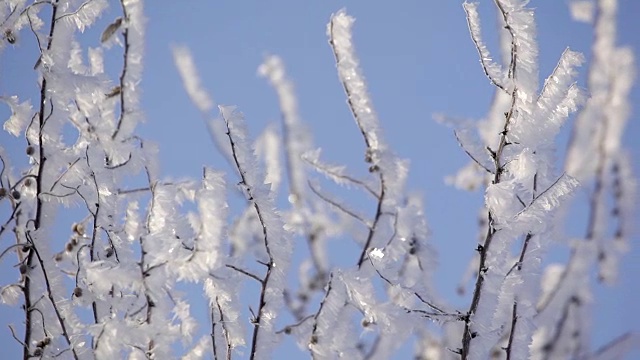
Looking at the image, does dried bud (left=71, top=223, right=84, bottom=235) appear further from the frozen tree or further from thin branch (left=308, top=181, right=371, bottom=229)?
thin branch (left=308, top=181, right=371, bottom=229)

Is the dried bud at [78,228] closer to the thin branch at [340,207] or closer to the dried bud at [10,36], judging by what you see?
the dried bud at [10,36]

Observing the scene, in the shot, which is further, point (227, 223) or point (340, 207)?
point (340, 207)

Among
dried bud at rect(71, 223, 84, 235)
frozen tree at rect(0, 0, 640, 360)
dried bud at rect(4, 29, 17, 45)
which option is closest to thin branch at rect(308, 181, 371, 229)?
frozen tree at rect(0, 0, 640, 360)

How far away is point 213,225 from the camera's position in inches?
53.2

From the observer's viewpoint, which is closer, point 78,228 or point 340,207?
point 78,228

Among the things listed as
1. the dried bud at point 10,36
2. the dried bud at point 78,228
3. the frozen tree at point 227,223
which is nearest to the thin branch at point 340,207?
the frozen tree at point 227,223

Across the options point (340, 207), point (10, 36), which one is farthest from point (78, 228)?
point (340, 207)

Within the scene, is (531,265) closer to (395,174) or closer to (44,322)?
(395,174)

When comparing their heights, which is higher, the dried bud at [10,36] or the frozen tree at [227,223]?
the dried bud at [10,36]

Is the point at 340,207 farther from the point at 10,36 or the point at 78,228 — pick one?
the point at 10,36

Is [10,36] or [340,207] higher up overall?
[10,36]

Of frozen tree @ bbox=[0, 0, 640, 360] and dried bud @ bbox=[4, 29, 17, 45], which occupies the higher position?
dried bud @ bbox=[4, 29, 17, 45]

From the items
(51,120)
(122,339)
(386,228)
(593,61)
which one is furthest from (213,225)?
(593,61)

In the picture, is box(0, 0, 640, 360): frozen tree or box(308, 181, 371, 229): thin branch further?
box(308, 181, 371, 229): thin branch
